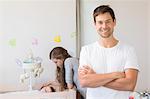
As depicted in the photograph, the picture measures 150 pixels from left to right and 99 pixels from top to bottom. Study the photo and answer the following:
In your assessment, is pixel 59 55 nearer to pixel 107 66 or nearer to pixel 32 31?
pixel 32 31

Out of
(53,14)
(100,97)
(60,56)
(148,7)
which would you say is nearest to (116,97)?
(100,97)

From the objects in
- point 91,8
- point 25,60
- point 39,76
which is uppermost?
point 91,8

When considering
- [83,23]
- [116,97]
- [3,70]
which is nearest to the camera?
[116,97]

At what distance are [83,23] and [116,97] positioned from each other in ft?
4.07

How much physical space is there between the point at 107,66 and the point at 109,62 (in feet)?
0.09

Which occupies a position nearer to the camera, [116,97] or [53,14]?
[116,97]

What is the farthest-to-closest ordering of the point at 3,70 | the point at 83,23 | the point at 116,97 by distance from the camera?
the point at 83,23
the point at 3,70
the point at 116,97

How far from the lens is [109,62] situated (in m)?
1.41

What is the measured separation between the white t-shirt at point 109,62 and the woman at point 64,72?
859 mm

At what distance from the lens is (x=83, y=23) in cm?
248

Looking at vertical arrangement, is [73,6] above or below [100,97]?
above

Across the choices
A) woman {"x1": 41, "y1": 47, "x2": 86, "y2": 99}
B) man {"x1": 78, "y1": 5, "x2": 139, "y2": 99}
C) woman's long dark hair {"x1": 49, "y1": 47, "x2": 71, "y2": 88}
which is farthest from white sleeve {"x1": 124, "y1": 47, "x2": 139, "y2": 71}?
woman's long dark hair {"x1": 49, "y1": 47, "x2": 71, "y2": 88}

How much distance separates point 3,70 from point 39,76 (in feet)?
1.13

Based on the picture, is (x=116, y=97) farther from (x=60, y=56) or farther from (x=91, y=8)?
(x=91, y=8)
